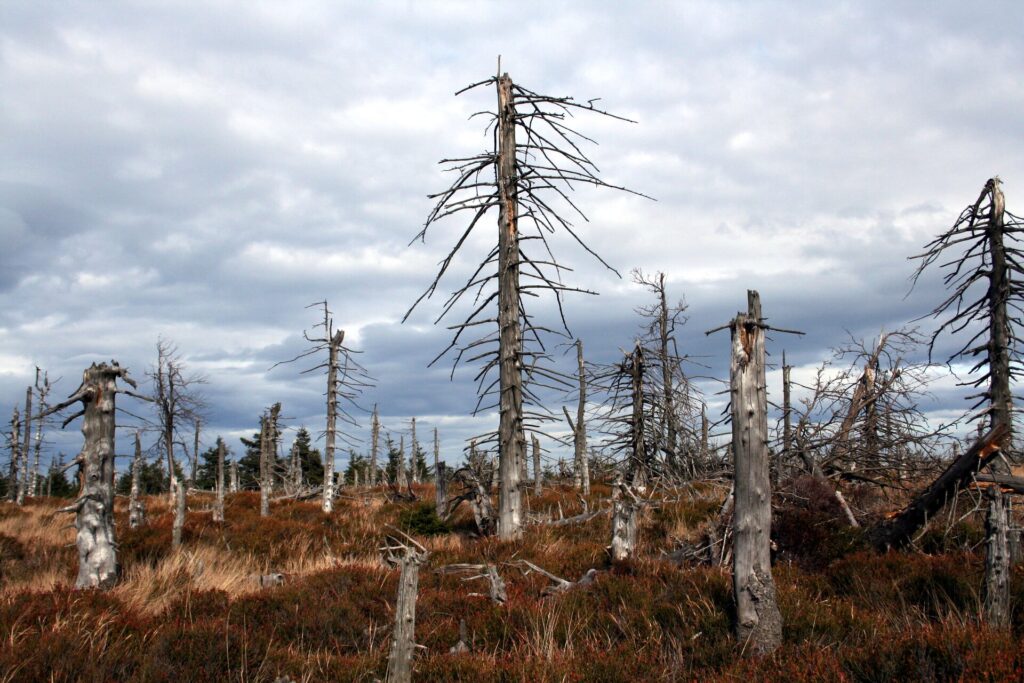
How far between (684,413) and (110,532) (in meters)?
10.8

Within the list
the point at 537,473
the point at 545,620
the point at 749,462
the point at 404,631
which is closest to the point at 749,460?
the point at 749,462

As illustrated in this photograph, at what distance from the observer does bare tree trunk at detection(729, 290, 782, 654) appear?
5547 mm

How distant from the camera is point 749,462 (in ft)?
18.7

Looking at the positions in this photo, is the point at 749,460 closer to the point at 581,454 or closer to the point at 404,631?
the point at 404,631

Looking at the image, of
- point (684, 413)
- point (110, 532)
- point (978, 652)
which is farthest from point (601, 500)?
point (978, 652)

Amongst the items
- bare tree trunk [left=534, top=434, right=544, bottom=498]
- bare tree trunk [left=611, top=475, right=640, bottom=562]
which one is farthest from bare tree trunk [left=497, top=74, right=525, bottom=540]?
bare tree trunk [left=611, top=475, right=640, bottom=562]

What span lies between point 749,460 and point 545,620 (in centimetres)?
245

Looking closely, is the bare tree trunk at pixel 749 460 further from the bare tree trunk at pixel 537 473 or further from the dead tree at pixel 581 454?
the dead tree at pixel 581 454

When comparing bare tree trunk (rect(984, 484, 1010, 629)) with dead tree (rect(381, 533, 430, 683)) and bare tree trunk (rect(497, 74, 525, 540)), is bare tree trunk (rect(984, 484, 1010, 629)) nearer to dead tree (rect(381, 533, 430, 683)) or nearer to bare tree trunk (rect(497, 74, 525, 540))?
dead tree (rect(381, 533, 430, 683))

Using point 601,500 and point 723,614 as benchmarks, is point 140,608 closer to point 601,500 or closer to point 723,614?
point 723,614

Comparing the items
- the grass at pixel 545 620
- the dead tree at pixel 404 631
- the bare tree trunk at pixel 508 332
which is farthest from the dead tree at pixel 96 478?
the dead tree at pixel 404 631

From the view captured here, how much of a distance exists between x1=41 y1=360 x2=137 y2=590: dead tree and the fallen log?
10.3m

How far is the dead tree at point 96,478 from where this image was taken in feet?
29.0

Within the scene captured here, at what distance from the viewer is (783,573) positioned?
7.32m
